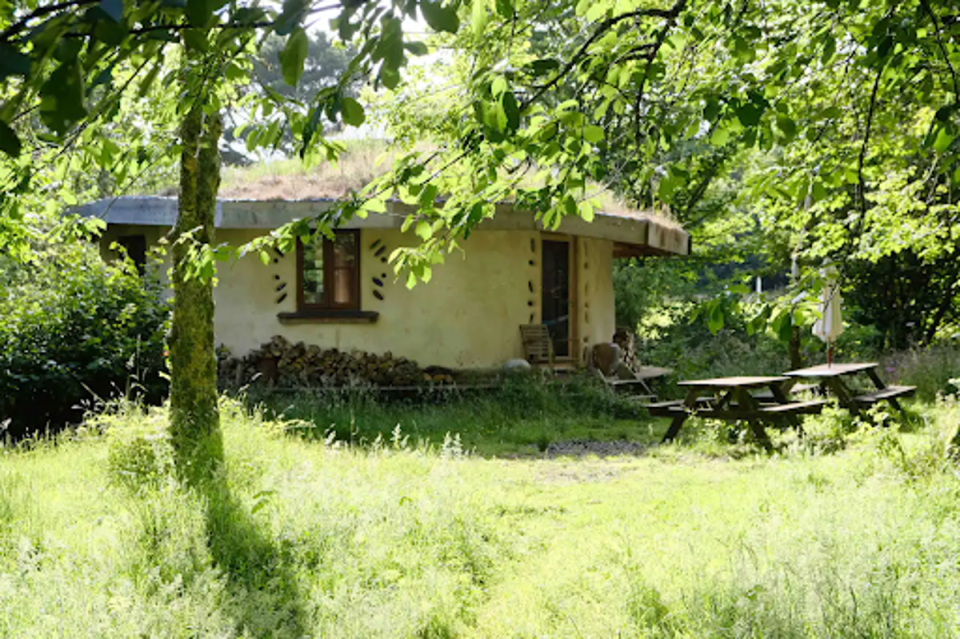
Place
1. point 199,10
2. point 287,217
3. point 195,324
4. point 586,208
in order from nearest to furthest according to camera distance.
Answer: point 199,10, point 586,208, point 195,324, point 287,217

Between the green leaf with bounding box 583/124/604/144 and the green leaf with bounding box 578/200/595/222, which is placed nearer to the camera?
the green leaf with bounding box 583/124/604/144

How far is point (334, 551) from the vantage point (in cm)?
445

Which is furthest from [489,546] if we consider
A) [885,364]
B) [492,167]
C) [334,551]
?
[885,364]

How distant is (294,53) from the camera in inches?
61.5

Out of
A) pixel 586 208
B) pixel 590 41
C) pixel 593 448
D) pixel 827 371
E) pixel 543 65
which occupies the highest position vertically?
pixel 590 41

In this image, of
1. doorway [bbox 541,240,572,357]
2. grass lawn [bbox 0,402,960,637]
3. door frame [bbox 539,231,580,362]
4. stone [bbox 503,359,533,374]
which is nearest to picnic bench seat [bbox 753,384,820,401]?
grass lawn [bbox 0,402,960,637]

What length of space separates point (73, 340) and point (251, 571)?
21.1 feet

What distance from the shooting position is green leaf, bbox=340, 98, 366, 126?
199cm

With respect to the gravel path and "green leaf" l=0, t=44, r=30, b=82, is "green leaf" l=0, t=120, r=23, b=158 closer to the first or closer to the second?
"green leaf" l=0, t=44, r=30, b=82

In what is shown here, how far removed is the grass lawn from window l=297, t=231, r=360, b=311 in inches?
229

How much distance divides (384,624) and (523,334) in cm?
943

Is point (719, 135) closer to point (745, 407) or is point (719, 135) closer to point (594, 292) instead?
point (745, 407)

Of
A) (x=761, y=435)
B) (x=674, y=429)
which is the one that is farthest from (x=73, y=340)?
(x=761, y=435)

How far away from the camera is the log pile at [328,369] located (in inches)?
485
